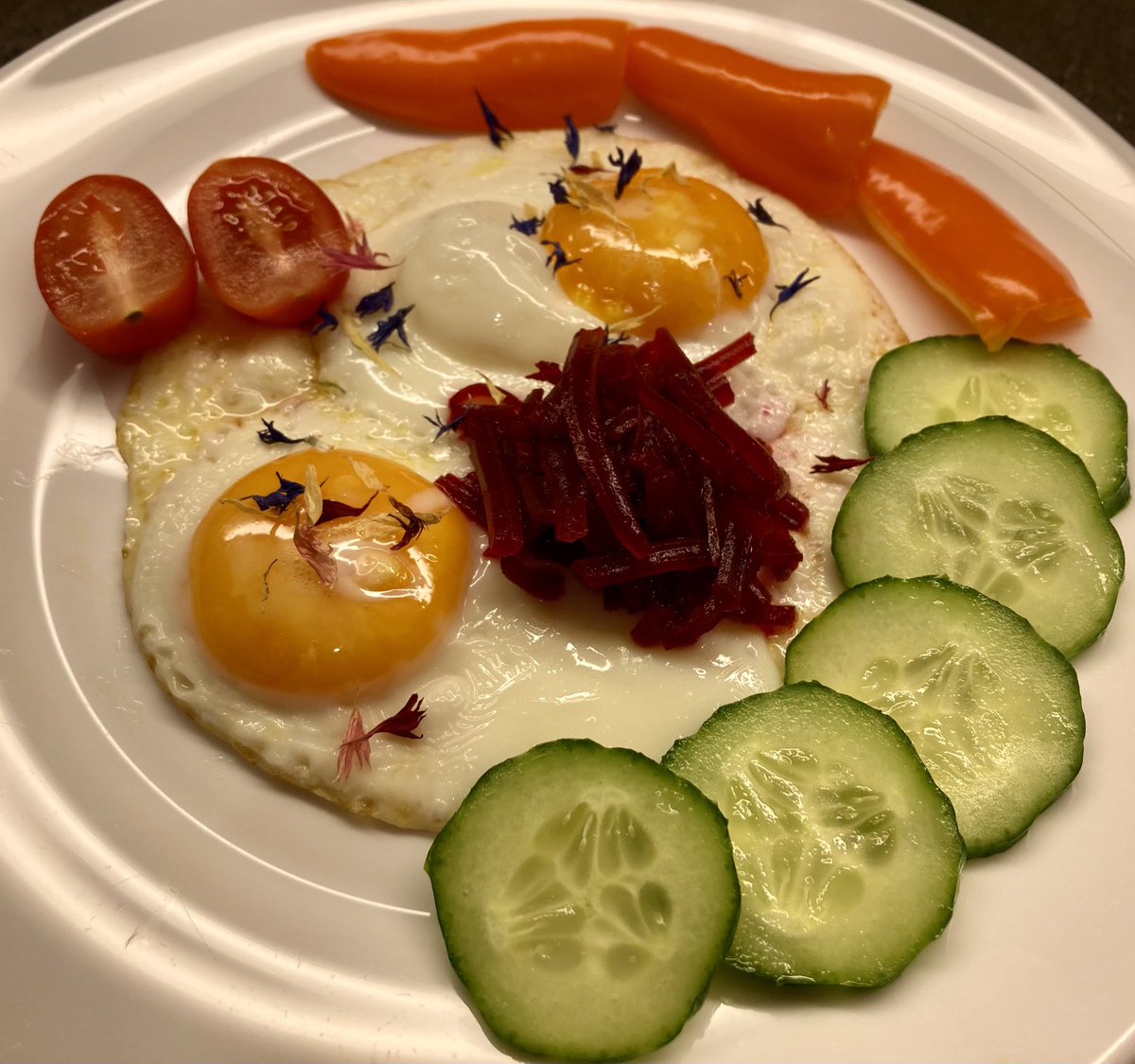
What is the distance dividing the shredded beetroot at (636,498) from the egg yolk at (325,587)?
25cm

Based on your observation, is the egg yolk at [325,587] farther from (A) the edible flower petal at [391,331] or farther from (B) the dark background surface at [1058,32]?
(B) the dark background surface at [1058,32]

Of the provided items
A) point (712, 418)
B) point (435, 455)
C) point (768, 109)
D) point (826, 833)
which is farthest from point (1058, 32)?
point (826, 833)

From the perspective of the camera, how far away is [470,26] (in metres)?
4.45

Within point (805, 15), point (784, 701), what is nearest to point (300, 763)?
point (784, 701)

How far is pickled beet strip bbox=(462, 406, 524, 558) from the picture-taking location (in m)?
2.86

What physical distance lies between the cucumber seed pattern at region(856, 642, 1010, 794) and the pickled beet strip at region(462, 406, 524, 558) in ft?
3.78

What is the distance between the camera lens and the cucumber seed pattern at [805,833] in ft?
7.50

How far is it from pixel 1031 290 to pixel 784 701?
213 cm

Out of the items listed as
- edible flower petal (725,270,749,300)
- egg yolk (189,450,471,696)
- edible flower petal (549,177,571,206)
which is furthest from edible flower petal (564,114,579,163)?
egg yolk (189,450,471,696)

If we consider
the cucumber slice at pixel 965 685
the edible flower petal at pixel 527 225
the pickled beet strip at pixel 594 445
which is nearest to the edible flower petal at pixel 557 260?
the edible flower petal at pixel 527 225

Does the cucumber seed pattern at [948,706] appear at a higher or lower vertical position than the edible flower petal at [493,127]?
lower

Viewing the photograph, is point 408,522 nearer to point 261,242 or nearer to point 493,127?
point 261,242

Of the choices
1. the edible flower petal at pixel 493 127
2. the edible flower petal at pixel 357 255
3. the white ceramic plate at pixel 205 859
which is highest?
the edible flower petal at pixel 493 127

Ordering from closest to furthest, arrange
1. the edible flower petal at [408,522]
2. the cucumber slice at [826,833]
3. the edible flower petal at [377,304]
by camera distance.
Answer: the cucumber slice at [826,833] → the edible flower petal at [408,522] → the edible flower petal at [377,304]
